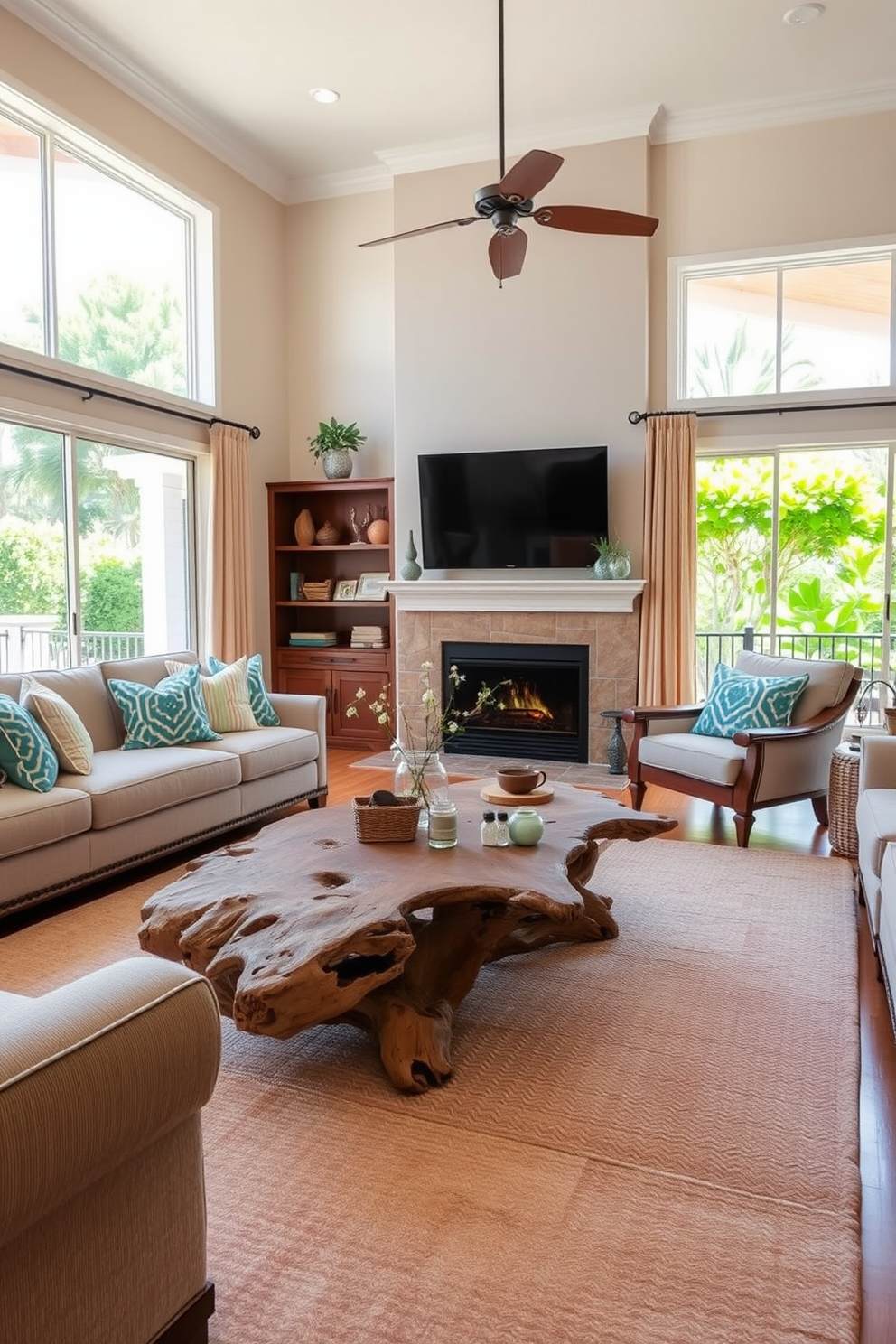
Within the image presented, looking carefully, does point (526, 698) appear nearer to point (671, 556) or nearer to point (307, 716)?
point (671, 556)

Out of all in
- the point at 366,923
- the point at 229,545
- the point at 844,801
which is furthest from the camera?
the point at 229,545

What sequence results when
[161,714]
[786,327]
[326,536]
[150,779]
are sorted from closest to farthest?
[150,779]
[161,714]
[786,327]
[326,536]

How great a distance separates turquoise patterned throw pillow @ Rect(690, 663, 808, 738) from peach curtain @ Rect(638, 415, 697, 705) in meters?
1.15


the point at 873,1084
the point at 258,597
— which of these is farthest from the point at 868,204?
the point at 873,1084

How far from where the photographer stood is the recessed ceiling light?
15.6ft

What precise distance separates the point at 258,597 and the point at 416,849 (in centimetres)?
463

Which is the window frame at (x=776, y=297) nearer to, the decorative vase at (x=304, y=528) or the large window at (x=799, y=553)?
the large window at (x=799, y=553)

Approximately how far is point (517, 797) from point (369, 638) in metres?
3.79

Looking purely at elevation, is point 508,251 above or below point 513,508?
above

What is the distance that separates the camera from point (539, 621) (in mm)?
6328

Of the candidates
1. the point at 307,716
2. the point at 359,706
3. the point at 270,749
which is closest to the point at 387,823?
the point at 270,749

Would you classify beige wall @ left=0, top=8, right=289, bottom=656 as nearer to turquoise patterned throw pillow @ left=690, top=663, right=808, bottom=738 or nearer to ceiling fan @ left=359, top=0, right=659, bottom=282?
ceiling fan @ left=359, top=0, right=659, bottom=282

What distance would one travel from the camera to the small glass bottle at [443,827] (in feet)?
9.12

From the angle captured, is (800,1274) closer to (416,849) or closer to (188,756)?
(416,849)
